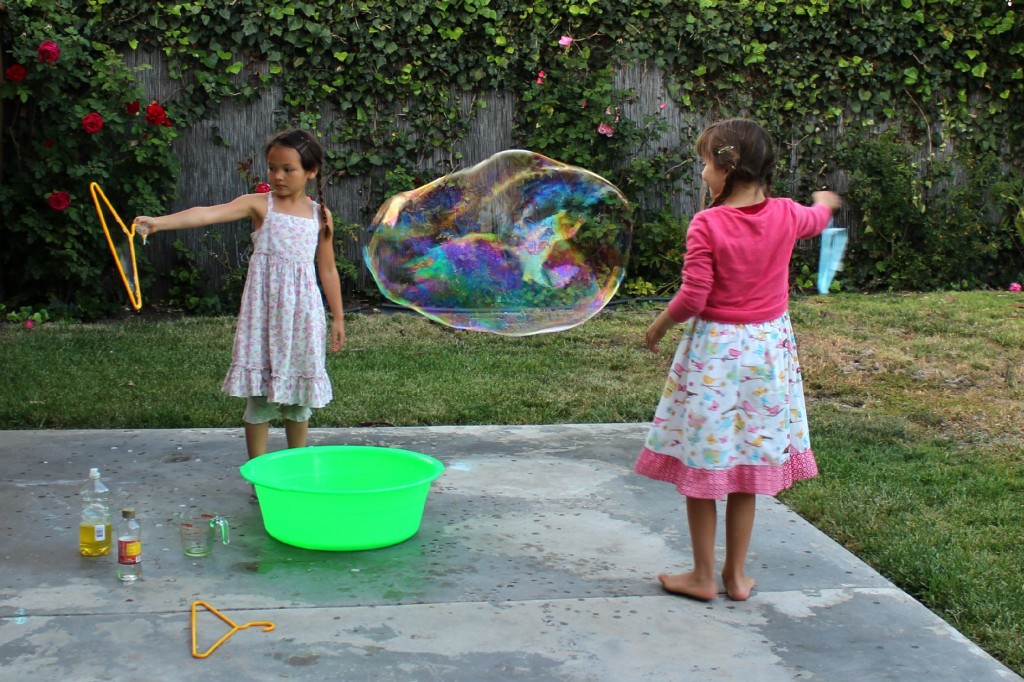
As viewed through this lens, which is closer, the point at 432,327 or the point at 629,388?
the point at 629,388

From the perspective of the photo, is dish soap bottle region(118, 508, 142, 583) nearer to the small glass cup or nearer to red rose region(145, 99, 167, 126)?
the small glass cup

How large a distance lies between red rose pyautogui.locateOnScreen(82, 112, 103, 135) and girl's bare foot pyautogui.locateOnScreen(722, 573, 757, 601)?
5714 millimetres

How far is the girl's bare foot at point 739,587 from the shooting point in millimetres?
2994

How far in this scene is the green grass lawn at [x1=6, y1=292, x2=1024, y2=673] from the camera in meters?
3.50

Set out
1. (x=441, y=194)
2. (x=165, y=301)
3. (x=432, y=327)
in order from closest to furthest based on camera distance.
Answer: (x=441, y=194) → (x=432, y=327) → (x=165, y=301)

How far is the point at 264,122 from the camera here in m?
8.03

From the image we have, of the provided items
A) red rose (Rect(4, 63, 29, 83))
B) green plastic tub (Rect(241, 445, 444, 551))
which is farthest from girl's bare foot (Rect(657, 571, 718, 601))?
red rose (Rect(4, 63, 29, 83))

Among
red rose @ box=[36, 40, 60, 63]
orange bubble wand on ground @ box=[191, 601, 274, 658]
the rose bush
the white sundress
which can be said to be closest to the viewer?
orange bubble wand on ground @ box=[191, 601, 274, 658]

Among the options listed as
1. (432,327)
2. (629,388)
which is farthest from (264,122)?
(629,388)

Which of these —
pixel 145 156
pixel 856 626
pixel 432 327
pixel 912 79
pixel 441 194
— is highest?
pixel 912 79

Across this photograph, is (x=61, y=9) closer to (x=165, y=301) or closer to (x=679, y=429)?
(x=165, y=301)

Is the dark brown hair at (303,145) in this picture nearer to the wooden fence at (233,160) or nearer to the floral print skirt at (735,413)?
the floral print skirt at (735,413)

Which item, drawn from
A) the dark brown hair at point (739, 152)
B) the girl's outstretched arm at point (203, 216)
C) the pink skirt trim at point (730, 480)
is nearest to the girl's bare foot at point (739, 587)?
the pink skirt trim at point (730, 480)

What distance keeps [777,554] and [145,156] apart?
555 centimetres
